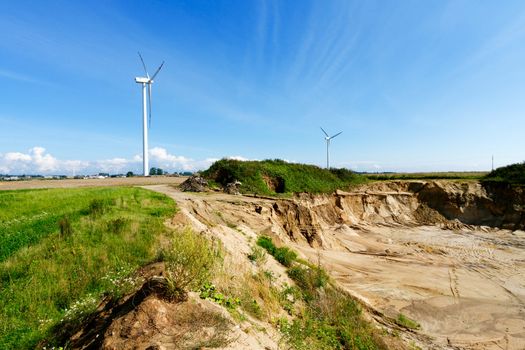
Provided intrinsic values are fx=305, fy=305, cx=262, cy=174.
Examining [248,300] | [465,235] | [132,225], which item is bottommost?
[465,235]

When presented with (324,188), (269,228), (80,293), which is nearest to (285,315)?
(80,293)

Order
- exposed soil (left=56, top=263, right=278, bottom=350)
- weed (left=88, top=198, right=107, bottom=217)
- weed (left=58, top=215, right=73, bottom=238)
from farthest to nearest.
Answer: weed (left=88, top=198, right=107, bottom=217)
weed (left=58, top=215, right=73, bottom=238)
exposed soil (left=56, top=263, right=278, bottom=350)

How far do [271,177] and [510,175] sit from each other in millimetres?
36964

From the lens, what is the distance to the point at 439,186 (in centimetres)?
4312

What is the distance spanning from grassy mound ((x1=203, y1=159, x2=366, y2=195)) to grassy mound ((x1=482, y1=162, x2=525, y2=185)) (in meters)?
22.5

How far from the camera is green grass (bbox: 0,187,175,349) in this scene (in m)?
6.64

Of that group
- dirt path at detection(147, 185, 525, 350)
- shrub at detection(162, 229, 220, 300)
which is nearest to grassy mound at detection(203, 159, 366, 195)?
dirt path at detection(147, 185, 525, 350)

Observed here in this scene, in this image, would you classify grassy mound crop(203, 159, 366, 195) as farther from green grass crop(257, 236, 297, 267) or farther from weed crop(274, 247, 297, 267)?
weed crop(274, 247, 297, 267)

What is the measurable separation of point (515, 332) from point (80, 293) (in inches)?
660

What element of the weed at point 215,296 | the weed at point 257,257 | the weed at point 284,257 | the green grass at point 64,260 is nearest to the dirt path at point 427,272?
the weed at point 284,257

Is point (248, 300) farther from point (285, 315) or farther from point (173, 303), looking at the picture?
point (173, 303)

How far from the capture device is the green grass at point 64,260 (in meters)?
6.64

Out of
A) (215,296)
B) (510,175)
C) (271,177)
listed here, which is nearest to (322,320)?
(215,296)

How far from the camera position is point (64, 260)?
8844 mm
